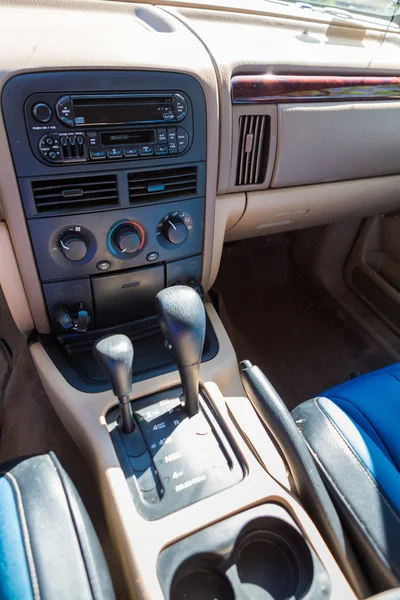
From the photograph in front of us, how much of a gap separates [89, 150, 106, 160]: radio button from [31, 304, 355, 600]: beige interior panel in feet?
1.77

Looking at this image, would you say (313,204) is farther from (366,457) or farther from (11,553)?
(11,553)

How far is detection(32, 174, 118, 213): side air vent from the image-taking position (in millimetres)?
1023

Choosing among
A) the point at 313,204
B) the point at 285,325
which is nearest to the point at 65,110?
the point at 313,204

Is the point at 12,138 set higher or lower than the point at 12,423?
higher

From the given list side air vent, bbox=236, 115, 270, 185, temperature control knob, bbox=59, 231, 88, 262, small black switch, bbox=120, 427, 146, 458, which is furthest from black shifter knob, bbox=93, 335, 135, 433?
side air vent, bbox=236, 115, 270, 185

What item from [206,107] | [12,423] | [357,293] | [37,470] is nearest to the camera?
[37,470]

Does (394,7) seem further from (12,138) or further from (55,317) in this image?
(55,317)

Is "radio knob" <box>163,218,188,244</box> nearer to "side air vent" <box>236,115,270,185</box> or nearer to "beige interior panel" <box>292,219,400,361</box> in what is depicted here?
"side air vent" <box>236,115,270,185</box>

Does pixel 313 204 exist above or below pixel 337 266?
above

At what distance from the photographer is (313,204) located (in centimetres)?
157

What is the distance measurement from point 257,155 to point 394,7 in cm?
88

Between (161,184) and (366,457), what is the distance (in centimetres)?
77

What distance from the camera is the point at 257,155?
130 centimetres

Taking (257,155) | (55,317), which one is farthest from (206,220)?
(55,317)
